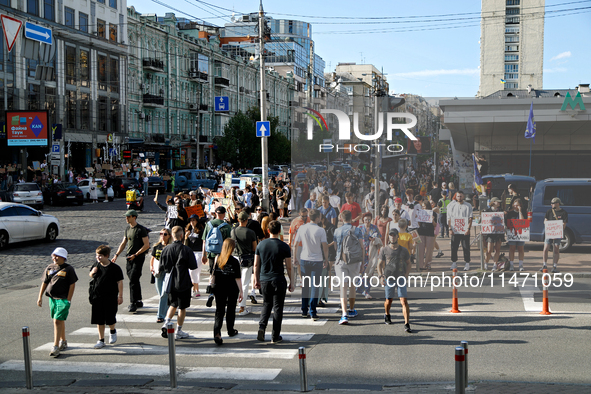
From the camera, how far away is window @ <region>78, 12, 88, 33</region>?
163 ft

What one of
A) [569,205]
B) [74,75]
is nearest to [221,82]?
[74,75]

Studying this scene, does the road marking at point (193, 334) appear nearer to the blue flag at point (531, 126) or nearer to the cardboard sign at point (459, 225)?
the cardboard sign at point (459, 225)

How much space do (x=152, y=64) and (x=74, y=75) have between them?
10103 millimetres

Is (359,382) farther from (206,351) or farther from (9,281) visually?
(9,281)

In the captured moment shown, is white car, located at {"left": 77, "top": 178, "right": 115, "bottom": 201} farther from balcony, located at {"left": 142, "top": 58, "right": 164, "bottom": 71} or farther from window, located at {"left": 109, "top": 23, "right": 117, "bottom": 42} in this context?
balcony, located at {"left": 142, "top": 58, "right": 164, "bottom": 71}

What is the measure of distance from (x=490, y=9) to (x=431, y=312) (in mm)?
95946

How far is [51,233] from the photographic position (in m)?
20.9

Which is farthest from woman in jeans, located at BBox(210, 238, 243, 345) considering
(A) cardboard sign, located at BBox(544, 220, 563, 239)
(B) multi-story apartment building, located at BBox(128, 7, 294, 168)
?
(B) multi-story apartment building, located at BBox(128, 7, 294, 168)

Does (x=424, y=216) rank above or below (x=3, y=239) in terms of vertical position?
above

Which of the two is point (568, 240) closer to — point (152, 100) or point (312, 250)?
point (312, 250)

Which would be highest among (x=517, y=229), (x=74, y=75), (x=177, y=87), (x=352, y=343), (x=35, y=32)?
(x=177, y=87)

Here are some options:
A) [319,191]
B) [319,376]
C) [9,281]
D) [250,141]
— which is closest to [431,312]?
[319,191]

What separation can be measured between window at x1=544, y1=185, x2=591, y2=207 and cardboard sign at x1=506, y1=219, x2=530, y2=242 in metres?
1.04

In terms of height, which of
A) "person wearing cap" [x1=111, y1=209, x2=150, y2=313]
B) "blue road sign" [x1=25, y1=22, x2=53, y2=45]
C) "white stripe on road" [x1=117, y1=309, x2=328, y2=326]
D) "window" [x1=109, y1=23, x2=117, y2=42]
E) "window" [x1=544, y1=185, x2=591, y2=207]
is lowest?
"white stripe on road" [x1=117, y1=309, x2=328, y2=326]
